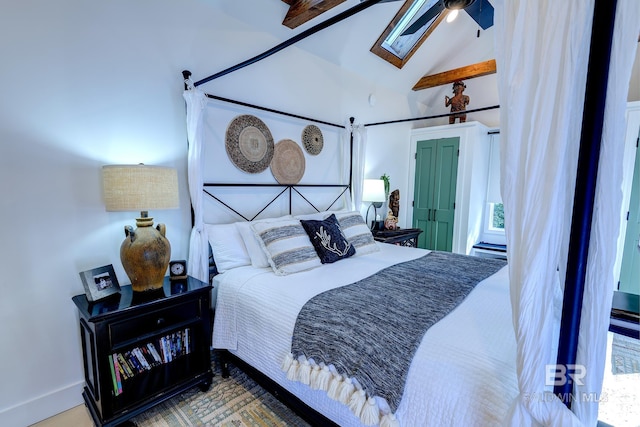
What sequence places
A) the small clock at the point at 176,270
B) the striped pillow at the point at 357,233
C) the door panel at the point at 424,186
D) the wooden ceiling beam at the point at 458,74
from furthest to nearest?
the door panel at the point at 424,186
the wooden ceiling beam at the point at 458,74
the striped pillow at the point at 357,233
the small clock at the point at 176,270

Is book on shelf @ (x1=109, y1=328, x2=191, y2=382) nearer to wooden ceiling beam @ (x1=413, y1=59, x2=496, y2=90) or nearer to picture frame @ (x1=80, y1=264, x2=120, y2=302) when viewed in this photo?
picture frame @ (x1=80, y1=264, x2=120, y2=302)

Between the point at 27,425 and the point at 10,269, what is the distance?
2.98ft

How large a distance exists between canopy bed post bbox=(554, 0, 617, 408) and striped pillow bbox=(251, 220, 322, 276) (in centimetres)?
151

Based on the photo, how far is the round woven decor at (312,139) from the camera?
310 cm

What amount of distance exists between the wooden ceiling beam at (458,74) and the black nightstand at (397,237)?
236 centimetres

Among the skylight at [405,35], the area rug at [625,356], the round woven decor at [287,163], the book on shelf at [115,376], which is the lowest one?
the area rug at [625,356]

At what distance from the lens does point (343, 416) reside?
1330 millimetres

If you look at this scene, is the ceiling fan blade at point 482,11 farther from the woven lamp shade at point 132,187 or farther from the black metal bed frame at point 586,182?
the woven lamp shade at point 132,187

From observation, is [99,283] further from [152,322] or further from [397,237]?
[397,237]

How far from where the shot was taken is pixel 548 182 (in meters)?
0.82

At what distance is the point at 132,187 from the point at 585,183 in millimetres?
1961

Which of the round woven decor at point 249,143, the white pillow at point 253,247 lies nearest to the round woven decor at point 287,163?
the round woven decor at point 249,143

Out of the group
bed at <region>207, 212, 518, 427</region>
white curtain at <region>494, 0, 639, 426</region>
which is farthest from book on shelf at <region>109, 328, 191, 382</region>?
white curtain at <region>494, 0, 639, 426</region>

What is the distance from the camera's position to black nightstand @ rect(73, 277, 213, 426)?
5.02ft
